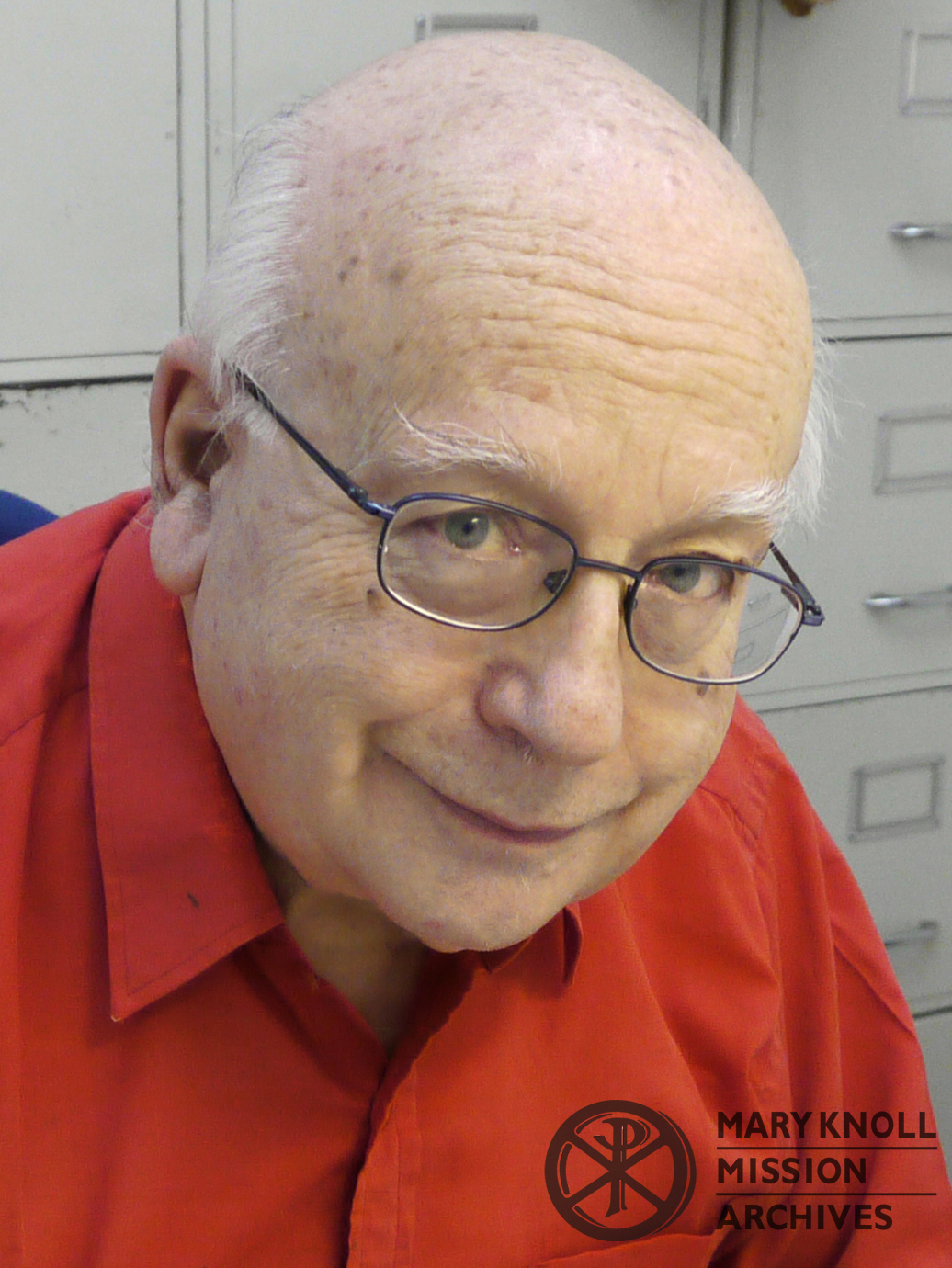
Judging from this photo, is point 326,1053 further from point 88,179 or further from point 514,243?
point 88,179

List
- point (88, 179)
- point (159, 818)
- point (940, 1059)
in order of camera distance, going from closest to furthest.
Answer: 1. point (159, 818)
2. point (88, 179)
3. point (940, 1059)

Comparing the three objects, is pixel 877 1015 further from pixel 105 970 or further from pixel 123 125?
pixel 123 125

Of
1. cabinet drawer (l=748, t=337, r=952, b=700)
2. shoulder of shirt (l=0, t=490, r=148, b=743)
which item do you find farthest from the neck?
cabinet drawer (l=748, t=337, r=952, b=700)

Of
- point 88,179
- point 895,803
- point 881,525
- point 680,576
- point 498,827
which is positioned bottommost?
point 895,803

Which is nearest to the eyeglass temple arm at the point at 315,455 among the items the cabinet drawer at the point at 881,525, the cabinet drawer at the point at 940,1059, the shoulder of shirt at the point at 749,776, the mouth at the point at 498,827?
the mouth at the point at 498,827

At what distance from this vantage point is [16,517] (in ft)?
3.72

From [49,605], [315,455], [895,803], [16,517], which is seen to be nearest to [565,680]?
[315,455]

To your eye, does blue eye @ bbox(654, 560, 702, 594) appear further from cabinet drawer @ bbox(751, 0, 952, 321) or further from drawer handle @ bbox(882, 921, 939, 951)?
drawer handle @ bbox(882, 921, 939, 951)

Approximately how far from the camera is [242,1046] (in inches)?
31.5

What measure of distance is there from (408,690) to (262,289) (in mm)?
224

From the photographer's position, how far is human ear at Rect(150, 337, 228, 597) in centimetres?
78

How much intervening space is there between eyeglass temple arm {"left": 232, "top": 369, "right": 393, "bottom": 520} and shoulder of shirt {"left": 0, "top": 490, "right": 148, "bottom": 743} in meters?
0.21

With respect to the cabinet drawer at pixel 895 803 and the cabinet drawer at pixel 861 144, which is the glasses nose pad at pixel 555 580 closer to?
the cabinet drawer at pixel 861 144

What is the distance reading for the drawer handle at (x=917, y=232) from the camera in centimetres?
185
